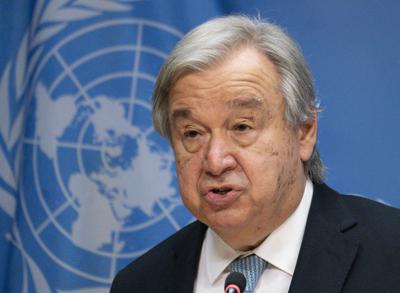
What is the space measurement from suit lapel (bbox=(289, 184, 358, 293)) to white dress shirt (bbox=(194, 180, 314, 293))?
0.04 m

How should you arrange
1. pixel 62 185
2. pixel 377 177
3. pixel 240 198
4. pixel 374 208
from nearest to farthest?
pixel 240 198 < pixel 374 208 < pixel 377 177 < pixel 62 185

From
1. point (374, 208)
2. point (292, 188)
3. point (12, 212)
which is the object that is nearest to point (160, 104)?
point (292, 188)

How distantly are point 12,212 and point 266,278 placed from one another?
61.5 inches

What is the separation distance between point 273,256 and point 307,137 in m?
0.40

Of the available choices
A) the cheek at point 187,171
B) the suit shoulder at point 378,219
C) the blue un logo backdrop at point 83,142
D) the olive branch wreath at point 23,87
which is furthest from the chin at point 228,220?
the olive branch wreath at point 23,87

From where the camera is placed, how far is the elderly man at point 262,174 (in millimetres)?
2441

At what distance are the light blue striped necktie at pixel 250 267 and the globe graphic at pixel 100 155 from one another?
98 centimetres

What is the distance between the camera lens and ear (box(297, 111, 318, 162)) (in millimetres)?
2611

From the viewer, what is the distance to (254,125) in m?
2.48

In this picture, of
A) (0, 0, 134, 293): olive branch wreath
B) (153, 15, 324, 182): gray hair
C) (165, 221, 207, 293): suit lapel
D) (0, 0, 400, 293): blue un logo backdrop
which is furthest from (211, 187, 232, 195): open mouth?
(0, 0, 134, 293): olive branch wreath

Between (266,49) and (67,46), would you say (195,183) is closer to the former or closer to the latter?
(266,49)

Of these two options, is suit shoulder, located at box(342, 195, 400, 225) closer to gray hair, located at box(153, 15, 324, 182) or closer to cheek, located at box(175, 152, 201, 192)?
gray hair, located at box(153, 15, 324, 182)

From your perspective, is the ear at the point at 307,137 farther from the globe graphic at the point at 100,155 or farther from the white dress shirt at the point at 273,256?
the globe graphic at the point at 100,155

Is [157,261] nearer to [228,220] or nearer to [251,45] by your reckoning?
[228,220]
